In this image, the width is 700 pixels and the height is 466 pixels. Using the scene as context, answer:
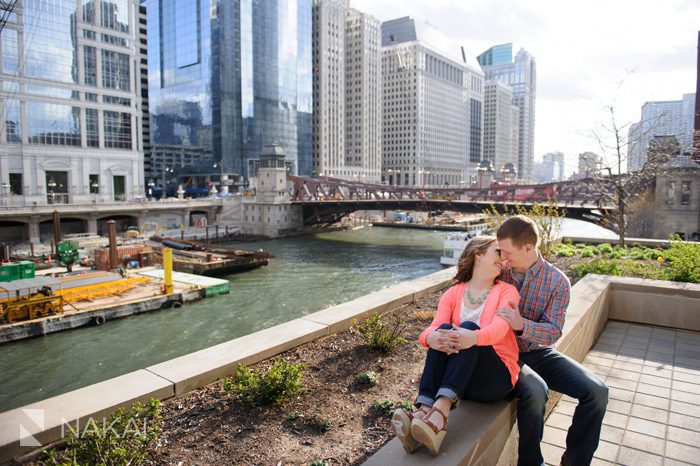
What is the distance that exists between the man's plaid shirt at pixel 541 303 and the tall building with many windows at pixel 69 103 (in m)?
70.1

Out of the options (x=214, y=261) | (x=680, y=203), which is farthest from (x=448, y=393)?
(x=680, y=203)

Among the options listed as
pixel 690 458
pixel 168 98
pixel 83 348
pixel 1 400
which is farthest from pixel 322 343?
pixel 168 98

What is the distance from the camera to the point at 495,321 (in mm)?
4219

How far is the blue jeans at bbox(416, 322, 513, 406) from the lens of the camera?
398 cm

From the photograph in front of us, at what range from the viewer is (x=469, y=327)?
13.8ft

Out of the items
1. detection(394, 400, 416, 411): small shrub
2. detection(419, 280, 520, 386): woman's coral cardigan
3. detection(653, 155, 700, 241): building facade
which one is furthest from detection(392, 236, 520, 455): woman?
detection(653, 155, 700, 241): building facade

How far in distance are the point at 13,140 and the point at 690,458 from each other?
75.7 meters

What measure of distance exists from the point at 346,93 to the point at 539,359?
167 metres

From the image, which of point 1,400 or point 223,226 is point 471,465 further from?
point 223,226

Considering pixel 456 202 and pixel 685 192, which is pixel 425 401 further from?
pixel 456 202

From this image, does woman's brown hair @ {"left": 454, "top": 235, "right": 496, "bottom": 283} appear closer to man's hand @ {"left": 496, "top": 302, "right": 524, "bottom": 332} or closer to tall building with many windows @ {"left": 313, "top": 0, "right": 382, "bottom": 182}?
man's hand @ {"left": 496, "top": 302, "right": 524, "bottom": 332}

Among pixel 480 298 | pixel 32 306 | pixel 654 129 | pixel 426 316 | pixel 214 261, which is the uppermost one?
pixel 654 129

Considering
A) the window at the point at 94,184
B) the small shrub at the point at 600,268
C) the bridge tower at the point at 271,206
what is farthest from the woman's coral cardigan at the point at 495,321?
the window at the point at 94,184

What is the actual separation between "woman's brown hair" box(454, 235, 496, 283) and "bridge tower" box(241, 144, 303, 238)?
7375 cm
